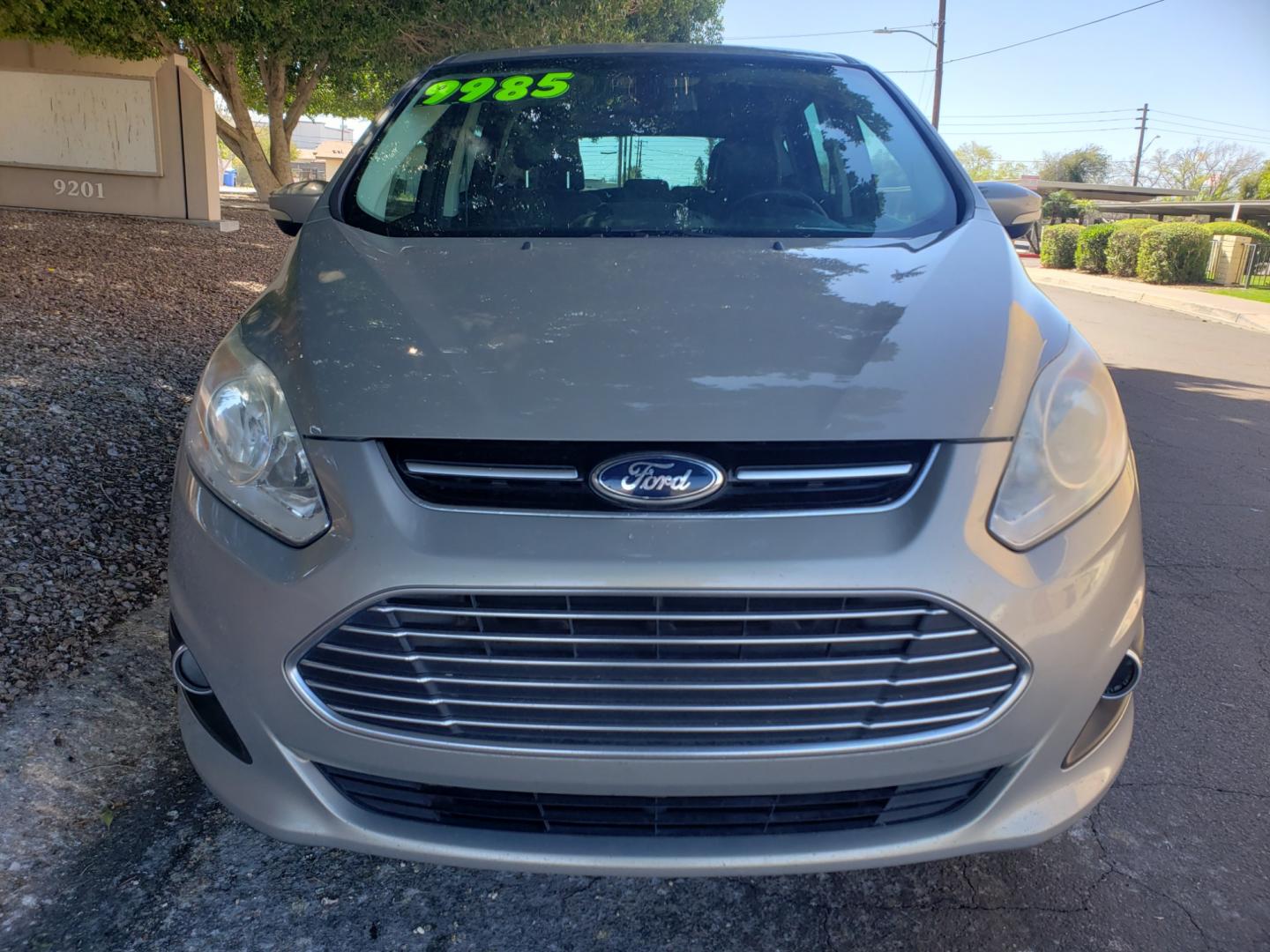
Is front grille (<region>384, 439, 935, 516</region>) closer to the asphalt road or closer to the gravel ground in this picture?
the asphalt road

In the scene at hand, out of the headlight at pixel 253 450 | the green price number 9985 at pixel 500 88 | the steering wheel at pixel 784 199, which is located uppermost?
the green price number 9985 at pixel 500 88

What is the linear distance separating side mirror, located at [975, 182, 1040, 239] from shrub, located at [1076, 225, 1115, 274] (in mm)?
21491

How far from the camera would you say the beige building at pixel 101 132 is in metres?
11.3

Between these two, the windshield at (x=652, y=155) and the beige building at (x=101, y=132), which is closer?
the windshield at (x=652, y=155)

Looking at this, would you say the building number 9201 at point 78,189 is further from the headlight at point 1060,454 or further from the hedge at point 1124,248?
the hedge at point 1124,248

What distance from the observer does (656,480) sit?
159 cm

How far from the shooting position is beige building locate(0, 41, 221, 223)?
11.3 m

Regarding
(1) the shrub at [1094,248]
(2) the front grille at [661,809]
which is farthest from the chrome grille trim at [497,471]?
(1) the shrub at [1094,248]

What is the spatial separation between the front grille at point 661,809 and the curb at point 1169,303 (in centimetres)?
1011

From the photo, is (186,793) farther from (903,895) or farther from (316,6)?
(316,6)

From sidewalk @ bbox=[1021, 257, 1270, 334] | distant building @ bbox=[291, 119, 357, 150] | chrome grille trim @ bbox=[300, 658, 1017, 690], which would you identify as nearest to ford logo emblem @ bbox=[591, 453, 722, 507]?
chrome grille trim @ bbox=[300, 658, 1017, 690]

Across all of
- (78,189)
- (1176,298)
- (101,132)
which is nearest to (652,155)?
(101,132)

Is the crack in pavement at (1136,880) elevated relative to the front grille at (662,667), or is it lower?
lower

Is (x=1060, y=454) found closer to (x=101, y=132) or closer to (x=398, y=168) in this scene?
(x=398, y=168)
